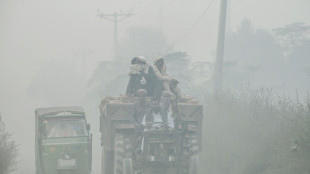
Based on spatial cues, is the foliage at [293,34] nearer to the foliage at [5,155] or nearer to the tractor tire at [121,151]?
the foliage at [5,155]

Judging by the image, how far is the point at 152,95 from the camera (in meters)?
18.4

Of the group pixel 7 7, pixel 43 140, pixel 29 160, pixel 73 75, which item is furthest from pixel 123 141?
pixel 7 7

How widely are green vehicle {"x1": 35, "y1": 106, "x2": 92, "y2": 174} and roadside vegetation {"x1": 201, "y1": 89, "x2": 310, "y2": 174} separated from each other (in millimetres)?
4314

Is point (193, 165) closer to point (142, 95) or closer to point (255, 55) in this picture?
point (142, 95)

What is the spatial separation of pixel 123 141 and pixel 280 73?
1776 inches

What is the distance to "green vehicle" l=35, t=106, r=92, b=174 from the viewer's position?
19156 mm

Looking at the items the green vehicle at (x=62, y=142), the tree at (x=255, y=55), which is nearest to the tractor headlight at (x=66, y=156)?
the green vehicle at (x=62, y=142)

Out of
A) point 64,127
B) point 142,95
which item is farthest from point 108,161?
point 142,95

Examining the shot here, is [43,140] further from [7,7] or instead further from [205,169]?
[7,7]

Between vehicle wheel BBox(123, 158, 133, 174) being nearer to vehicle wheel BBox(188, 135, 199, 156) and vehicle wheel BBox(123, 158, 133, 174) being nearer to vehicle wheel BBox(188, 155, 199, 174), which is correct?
vehicle wheel BBox(188, 155, 199, 174)

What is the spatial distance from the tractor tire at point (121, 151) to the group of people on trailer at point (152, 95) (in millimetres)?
632

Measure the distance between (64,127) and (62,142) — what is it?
0.60 m

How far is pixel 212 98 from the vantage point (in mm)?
25875

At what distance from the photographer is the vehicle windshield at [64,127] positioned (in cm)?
1948
